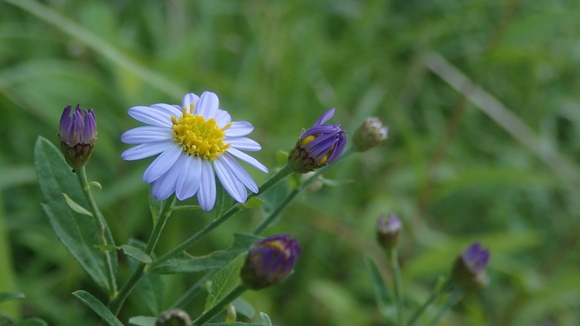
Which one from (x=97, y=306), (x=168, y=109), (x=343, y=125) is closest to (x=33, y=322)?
(x=97, y=306)

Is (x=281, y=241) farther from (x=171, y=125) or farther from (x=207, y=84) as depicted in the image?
(x=207, y=84)

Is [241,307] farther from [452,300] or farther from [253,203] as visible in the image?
[452,300]

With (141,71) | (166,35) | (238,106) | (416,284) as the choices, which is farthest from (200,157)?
(166,35)

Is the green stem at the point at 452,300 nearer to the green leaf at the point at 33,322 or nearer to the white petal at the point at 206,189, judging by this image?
the white petal at the point at 206,189

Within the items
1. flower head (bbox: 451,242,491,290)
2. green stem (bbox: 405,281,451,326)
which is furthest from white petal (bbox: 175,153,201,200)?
flower head (bbox: 451,242,491,290)

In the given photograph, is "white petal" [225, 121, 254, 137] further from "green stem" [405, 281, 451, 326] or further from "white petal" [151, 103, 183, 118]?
"green stem" [405, 281, 451, 326]

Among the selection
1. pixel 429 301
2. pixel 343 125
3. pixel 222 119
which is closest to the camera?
pixel 222 119
